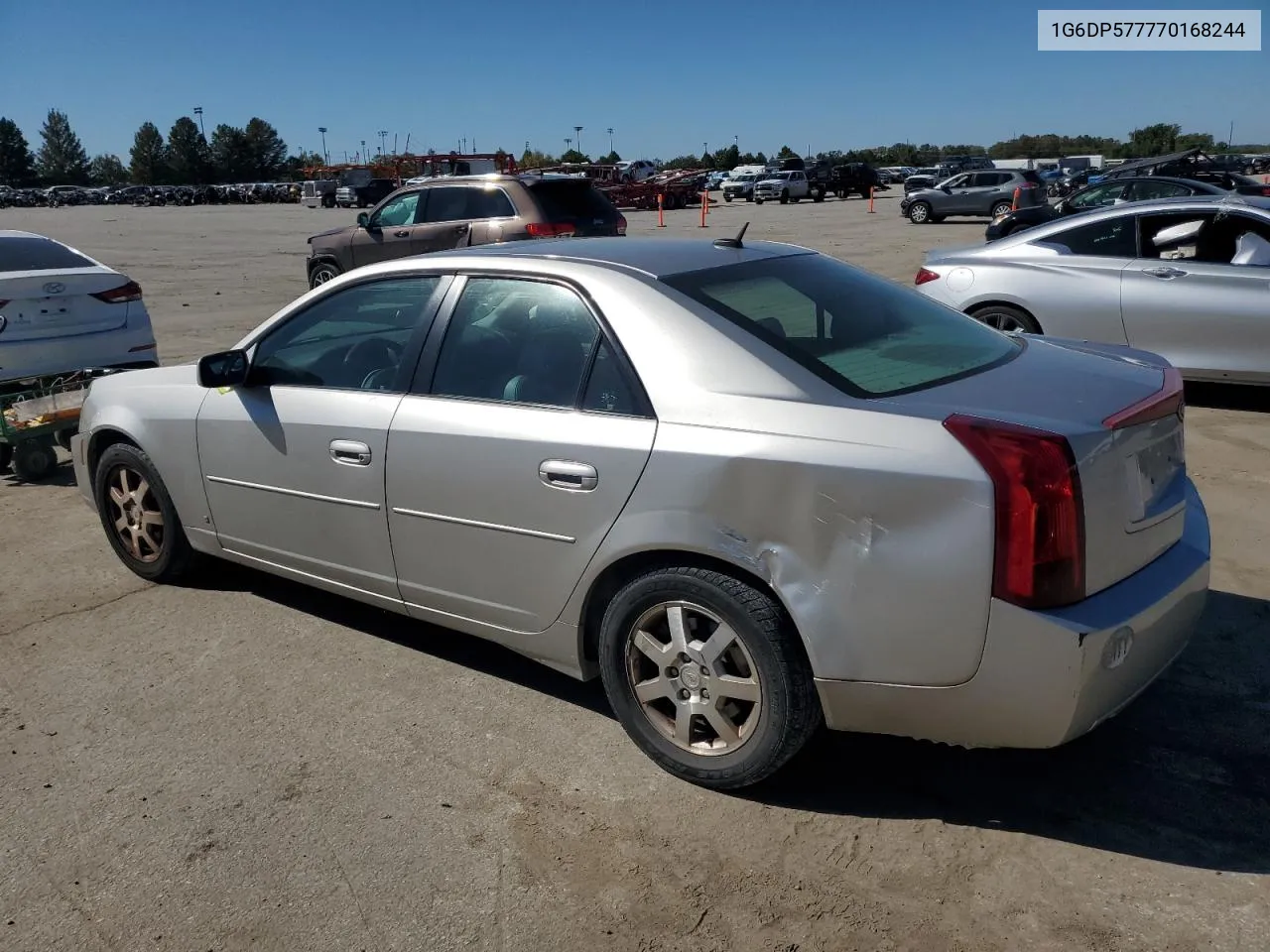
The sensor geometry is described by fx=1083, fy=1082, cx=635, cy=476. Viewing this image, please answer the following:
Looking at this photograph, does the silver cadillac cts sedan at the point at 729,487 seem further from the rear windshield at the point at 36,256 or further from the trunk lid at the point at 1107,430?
the rear windshield at the point at 36,256

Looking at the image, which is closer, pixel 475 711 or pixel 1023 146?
pixel 475 711

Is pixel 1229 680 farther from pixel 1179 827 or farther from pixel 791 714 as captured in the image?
pixel 791 714

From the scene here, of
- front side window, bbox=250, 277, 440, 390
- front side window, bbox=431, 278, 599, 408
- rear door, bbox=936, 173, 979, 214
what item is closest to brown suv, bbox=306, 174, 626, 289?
front side window, bbox=250, 277, 440, 390

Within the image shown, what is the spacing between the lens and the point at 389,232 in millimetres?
14992

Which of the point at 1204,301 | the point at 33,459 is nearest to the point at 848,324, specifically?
the point at 1204,301

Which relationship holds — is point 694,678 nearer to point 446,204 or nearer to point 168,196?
point 446,204

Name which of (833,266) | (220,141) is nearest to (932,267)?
(833,266)

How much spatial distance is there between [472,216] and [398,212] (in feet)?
5.28

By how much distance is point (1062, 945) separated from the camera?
8.41 ft

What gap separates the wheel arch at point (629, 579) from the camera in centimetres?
298

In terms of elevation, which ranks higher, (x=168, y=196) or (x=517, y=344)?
(x=168, y=196)

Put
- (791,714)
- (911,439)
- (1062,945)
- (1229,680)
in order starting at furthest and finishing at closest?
(1229,680) < (791,714) < (911,439) < (1062,945)

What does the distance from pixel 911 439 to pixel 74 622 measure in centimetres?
378

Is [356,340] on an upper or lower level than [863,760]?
upper
